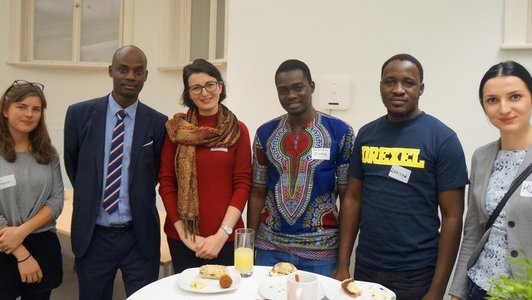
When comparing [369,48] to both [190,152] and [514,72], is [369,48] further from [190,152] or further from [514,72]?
[190,152]

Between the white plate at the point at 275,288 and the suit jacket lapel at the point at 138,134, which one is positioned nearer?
the white plate at the point at 275,288

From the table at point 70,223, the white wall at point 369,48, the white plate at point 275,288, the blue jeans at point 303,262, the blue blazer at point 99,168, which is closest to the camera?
the white plate at point 275,288

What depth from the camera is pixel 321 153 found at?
1979 millimetres

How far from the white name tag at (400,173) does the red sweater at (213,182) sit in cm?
71

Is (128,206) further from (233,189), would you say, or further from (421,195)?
(421,195)

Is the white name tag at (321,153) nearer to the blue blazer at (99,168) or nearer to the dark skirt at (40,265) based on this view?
the blue blazer at (99,168)

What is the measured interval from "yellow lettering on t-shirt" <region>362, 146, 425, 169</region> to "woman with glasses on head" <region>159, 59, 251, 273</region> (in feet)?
1.99

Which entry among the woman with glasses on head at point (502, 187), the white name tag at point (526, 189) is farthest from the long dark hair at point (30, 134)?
the white name tag at point (526, 189)

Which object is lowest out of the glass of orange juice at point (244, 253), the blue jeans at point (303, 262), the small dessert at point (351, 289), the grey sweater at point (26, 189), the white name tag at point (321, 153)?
the blue jeans at point (303, 262)

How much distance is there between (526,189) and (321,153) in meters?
0.85

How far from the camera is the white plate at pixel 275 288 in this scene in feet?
4.50

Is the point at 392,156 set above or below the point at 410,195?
above

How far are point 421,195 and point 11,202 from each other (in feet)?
6.13

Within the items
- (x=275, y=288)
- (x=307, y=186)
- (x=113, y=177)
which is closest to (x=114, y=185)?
(x=113, y=177)
